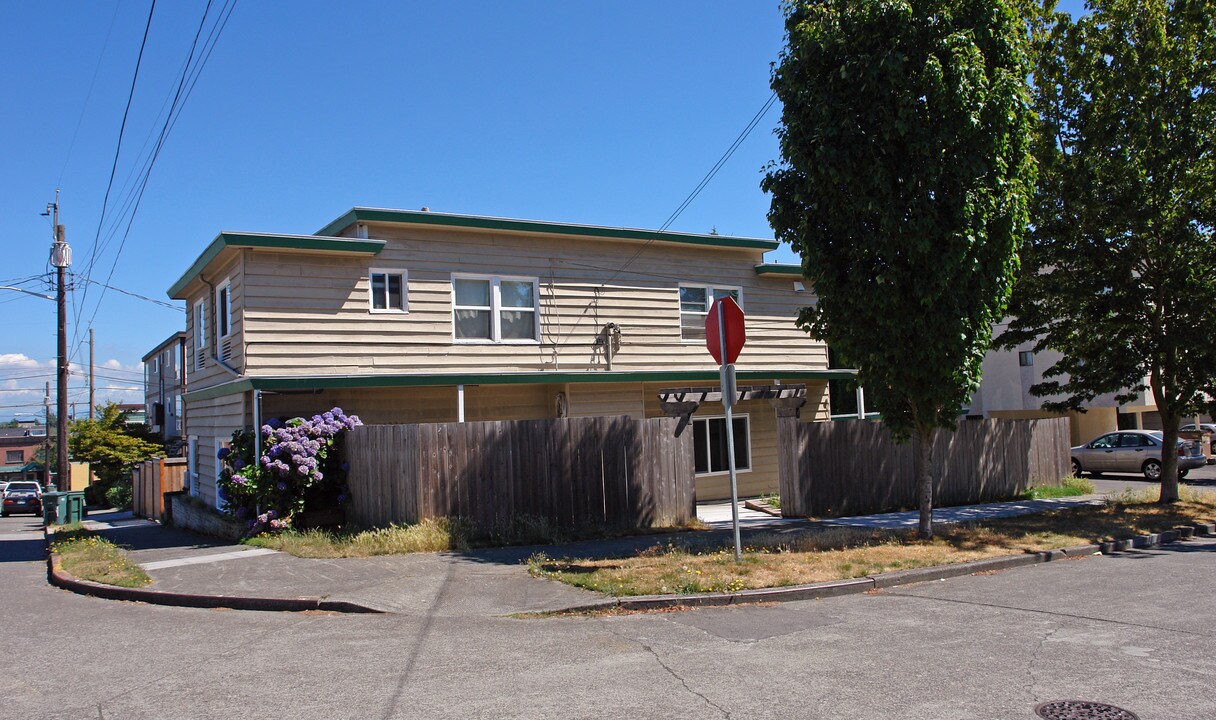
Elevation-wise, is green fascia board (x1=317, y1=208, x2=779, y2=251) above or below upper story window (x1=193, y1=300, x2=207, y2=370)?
above

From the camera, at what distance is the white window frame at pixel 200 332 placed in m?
18.5

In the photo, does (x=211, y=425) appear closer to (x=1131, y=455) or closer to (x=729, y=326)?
(x=729, y=326)

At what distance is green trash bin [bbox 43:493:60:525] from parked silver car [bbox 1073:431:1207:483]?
3015 cm

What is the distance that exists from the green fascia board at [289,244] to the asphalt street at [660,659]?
23.6 ft

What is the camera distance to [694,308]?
814 inches

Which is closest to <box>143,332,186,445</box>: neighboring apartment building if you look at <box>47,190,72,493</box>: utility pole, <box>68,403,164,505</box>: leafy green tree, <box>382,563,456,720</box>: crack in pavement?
<box>68,403,164,505</box>: leafy green tree

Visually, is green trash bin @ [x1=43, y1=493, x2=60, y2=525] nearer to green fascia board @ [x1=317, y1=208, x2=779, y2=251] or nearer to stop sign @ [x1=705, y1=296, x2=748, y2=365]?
green fascia board @ [x1=317, y1=208, x2=779, y2=251]

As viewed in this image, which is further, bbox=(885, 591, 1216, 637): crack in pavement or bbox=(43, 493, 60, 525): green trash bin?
bbox=(43, 493, 60, 525): green trash bin

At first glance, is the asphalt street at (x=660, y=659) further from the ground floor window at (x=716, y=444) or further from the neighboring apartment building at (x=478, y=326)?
the ground floor window at (x=716, y=444)

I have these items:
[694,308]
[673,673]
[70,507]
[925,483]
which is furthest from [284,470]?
[70,507]

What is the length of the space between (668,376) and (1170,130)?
33.8 feet

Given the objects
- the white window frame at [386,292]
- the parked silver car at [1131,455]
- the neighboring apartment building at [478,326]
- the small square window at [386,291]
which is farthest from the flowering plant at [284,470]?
the parked silver car at [1131,455]

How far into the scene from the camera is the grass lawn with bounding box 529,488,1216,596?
1004 cm

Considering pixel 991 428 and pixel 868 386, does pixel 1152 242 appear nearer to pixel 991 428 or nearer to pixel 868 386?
pixel 991 428
